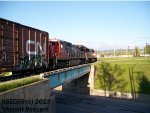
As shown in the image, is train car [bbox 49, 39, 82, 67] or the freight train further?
train car [bbox 49, 39, 82, 67]

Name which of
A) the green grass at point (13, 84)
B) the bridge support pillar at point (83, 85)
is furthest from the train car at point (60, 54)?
the green grass at point (13, 84)

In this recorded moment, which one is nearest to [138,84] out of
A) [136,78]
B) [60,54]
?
[136,78]

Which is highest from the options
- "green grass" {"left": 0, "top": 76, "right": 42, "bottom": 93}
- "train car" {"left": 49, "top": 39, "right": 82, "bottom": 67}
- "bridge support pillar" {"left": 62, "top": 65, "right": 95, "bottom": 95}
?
"train car" {"left": 49, "top": 39, "right": 82, "bottom": 67}

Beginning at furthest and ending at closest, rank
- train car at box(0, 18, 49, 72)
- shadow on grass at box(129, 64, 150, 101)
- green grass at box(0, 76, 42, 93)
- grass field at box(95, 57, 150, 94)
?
grass field at box(95, 57, 150, 94), shadow on grass at box(129, 64, 150, 101), train car at box(0, 18, 49, 72), green grass at box(0, 76, 42, 93)

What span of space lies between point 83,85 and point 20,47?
29559mm

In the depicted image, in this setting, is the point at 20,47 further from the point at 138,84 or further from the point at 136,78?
the point at 136,78

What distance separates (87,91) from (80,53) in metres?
8.87

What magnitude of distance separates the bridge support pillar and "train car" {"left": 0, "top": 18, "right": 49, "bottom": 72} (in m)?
24.0

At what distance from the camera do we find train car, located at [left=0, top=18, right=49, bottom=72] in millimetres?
15258

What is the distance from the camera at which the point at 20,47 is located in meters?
17.3

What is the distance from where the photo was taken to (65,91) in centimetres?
4694

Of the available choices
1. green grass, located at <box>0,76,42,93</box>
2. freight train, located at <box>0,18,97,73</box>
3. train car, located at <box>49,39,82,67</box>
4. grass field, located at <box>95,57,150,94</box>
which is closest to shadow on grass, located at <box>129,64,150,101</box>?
grass field, located at <box>95,57,150,94</box>

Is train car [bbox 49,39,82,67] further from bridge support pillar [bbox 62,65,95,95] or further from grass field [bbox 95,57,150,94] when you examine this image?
grass field [bbox 95,57,150,94]

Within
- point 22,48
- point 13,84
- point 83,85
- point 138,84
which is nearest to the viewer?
point 13,84
